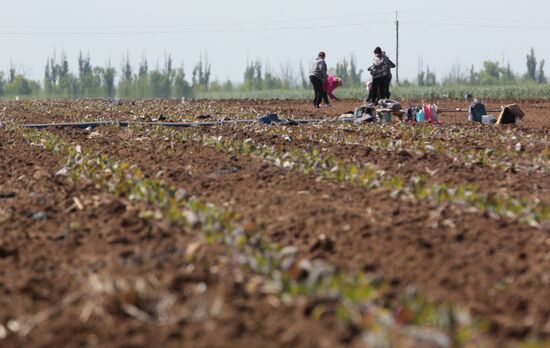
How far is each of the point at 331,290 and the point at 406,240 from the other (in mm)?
1412

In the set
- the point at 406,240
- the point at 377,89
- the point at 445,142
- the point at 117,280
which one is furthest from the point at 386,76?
the point at 117,280

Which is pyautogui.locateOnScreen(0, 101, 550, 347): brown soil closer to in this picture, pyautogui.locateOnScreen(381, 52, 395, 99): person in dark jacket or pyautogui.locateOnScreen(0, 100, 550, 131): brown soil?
pyautogui.locateOnScreen(0, 100, 550, 131): brown soil

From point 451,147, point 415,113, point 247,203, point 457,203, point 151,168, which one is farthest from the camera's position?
point 415,113

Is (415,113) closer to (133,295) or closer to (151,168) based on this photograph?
(151,168)

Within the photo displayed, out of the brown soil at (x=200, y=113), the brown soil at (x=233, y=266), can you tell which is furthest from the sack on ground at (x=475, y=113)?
the brown soil at (x=233, y=266)

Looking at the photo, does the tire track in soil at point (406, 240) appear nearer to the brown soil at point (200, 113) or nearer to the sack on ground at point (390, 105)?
the brown soil at point (200, 113)

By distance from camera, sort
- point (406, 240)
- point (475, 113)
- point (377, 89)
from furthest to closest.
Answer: point (377, 89) < point (475, 113) < point (406, 240)

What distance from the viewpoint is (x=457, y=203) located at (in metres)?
6.48

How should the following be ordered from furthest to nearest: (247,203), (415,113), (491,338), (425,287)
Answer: (415,113)
(247,203)
(425,287)
(491,338)

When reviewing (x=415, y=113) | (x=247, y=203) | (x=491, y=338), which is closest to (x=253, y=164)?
(x=247, y=203)

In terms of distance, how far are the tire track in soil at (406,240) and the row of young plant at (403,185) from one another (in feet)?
0.43

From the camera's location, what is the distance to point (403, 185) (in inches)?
299

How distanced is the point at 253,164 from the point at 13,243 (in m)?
3.98

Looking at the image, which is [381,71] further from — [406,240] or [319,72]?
[406,240]
